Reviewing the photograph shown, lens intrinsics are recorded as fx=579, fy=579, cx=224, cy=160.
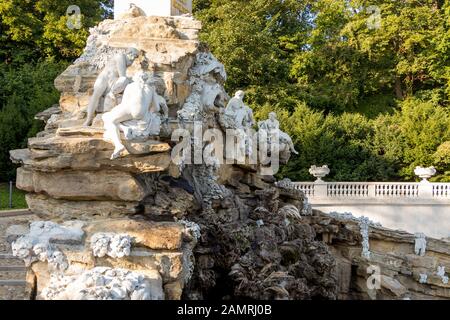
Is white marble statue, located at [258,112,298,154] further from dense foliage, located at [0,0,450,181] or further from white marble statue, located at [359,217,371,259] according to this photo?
dense foliage, located at [0,0,450,181]

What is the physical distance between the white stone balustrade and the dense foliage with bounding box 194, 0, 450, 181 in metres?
2.36

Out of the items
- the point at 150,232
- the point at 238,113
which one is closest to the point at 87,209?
the point at 150,232

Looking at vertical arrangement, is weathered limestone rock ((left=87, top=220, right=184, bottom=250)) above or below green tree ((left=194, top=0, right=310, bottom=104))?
below

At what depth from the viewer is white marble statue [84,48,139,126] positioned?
8.96 metres

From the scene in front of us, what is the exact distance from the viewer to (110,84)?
9086 millimetres

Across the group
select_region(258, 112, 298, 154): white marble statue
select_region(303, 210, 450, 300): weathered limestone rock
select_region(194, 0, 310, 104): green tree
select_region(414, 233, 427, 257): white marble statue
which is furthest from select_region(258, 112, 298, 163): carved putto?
select_region(194, 0, 310, 104): green tree

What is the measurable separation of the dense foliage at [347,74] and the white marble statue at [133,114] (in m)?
13.6

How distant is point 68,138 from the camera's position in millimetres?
8188

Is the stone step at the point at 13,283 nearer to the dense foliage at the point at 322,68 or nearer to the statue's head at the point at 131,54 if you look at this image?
the statue's head at the point at 131,54

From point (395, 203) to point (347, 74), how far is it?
8.65m

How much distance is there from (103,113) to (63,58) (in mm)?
17683

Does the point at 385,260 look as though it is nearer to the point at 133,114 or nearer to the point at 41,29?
the point at 133,114

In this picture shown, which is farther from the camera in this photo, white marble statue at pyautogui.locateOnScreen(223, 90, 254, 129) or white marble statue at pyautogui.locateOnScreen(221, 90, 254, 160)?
white marble statue at pyautogui.locateOnScreen(223, 90, 254, 129)
